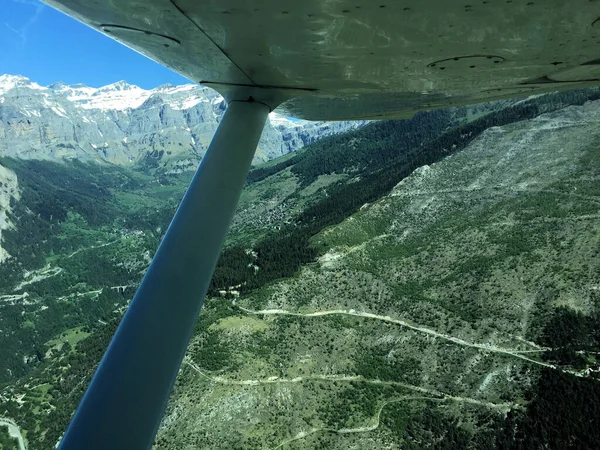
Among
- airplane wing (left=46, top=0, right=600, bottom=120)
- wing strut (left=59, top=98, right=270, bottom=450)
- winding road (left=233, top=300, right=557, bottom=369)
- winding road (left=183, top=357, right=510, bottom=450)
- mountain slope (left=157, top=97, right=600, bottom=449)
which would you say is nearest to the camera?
wing strut (left=59, top=98, right=270, bottom=450)

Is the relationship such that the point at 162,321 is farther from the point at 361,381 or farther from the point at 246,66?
the point at 361,381

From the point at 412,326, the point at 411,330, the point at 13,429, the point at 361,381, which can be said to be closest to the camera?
the point at 361,381

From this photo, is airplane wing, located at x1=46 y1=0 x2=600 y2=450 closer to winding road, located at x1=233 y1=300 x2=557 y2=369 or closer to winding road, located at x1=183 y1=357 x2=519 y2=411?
winding road, located at x1=183 y1=357 x2=519 y2=411

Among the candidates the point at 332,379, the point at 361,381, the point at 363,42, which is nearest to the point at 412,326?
the point at 361,381

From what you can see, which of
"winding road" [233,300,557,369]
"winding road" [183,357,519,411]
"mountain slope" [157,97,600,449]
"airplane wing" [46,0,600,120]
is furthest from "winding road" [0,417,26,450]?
"airplane wing" [46,0,600,120]

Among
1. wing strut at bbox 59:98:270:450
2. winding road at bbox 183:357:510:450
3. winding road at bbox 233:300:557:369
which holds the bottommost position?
winding road at bbox 183:357:510:450

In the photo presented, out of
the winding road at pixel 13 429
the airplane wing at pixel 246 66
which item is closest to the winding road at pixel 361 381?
the winding road at pixel 13 429

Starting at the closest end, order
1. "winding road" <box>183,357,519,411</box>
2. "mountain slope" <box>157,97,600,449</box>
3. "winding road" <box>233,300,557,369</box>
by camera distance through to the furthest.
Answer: "mountain slope" <box>157,97,600,449</box>, "winding road" <box>183,357,519,411</box>, "winding road" <box>233,300,557,369</box>
